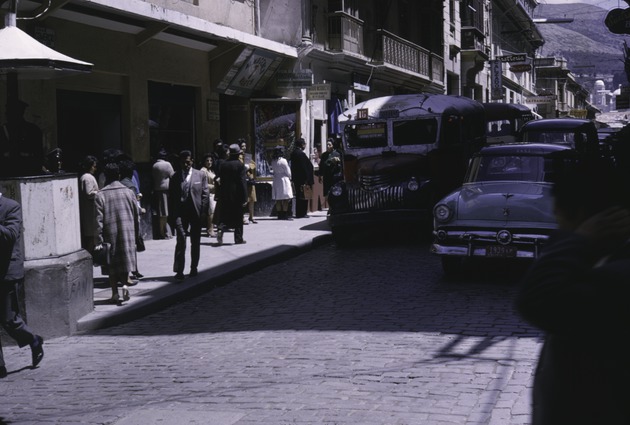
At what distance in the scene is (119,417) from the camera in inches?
218

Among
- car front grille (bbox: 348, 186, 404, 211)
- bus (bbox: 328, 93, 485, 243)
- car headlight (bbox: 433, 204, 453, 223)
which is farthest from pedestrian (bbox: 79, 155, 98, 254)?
car headlight (bbox: 433, 204, 453, 223)

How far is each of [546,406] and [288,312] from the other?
688 cm

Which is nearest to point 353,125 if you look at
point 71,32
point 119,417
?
point 71,32

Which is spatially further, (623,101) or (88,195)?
(623,101)

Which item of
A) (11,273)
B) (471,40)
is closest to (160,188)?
(11,273)

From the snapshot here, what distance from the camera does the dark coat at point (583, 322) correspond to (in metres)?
2.12

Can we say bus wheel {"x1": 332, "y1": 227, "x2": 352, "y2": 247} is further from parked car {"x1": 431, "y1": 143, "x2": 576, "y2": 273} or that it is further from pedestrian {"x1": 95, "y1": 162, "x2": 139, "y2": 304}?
pedestrian {"x1": 95, "y1": 162, "x2": 139, "y2": 304}

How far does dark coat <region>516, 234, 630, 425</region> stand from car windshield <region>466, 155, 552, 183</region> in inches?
360

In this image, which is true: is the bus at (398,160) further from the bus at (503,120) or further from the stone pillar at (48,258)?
the bus at (503,120)

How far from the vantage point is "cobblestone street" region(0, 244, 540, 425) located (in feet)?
18.0

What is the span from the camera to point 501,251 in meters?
10.0

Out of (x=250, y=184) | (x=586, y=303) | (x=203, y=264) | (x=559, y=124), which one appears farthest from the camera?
(x=250, y=184)

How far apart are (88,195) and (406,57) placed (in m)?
21.7

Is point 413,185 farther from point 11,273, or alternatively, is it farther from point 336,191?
point 11,273
